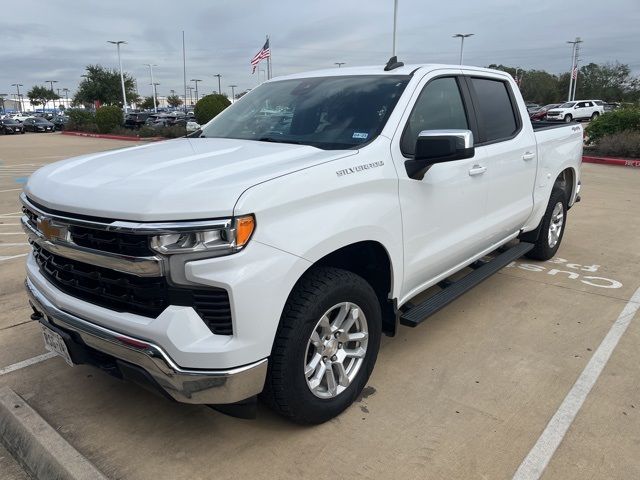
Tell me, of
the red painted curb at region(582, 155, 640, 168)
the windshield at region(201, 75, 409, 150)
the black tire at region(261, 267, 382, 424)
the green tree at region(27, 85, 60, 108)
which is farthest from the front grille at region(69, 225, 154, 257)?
the green tree at region(27, 85, 60, 108)

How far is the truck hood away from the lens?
2160 millimetres

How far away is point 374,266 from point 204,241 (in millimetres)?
1246

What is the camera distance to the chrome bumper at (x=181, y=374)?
2217 millimetres

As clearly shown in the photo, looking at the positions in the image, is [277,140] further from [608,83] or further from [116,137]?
[608,83]

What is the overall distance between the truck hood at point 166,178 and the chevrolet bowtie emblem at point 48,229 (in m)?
0.08

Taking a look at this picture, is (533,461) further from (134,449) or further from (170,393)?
(134,449)

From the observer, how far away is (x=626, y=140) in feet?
50.7

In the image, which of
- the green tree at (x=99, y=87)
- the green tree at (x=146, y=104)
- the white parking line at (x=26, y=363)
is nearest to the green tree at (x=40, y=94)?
the green tree at (x=146, y=104)

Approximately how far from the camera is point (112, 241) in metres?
2.25

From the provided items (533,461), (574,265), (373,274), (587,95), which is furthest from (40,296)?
(587,95)

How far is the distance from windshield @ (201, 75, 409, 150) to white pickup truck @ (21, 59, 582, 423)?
0.01 metres

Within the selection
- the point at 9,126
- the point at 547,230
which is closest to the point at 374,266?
the point at 547,230

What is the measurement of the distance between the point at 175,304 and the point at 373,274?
1.33 m

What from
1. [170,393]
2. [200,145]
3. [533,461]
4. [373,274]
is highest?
[200,145]
